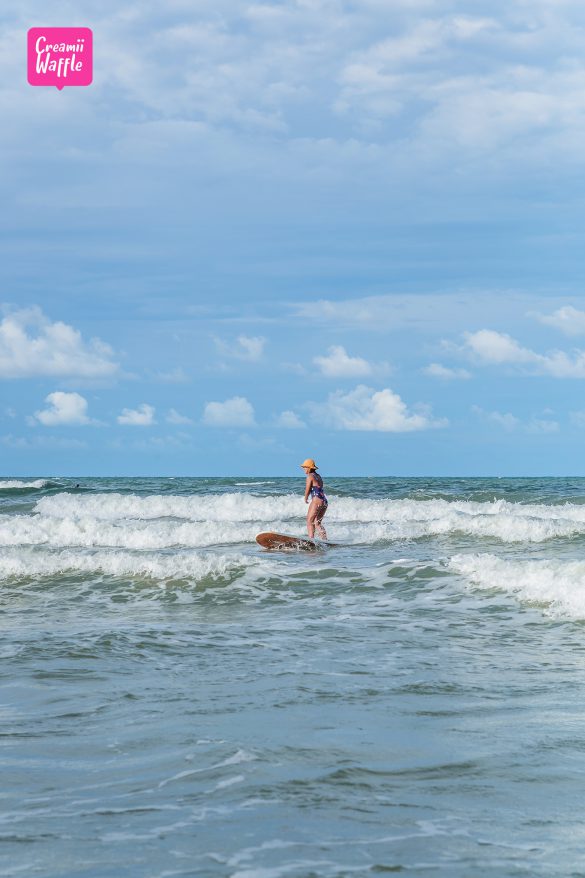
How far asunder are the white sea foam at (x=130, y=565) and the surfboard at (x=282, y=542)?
156 inches

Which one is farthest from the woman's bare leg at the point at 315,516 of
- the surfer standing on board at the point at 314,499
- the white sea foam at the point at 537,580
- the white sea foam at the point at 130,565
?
the white sea foam at the point at 537,580

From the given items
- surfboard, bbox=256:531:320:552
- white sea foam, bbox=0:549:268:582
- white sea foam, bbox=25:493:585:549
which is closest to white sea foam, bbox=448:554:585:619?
white sea foam, bbox=0:549:268:582

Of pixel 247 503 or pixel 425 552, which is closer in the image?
pixel 425 552

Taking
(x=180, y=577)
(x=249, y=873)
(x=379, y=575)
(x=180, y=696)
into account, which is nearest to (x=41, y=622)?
(x=180, y=577)

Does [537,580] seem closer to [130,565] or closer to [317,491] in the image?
[130,565]

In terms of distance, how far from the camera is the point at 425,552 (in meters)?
19.2

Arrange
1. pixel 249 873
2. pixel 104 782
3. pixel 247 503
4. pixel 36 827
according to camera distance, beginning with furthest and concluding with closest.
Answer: pixel 247 503
pixel 104 782
pixel 36 827
pixel 249 873

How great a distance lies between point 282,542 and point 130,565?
534cm

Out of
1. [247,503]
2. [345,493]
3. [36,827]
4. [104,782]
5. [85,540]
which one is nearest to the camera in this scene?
[36,827]

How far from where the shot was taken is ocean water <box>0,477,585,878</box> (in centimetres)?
416

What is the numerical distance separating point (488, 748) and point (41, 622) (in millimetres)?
7491

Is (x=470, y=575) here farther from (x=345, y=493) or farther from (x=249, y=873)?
(x=345, y=493)

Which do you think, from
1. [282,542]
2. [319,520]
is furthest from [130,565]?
[319,520]

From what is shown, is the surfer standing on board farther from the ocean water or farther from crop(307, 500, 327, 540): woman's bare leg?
the ocean water
